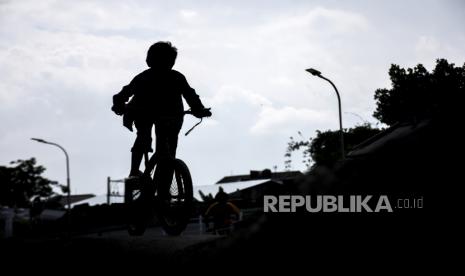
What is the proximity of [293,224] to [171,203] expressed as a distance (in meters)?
3.95

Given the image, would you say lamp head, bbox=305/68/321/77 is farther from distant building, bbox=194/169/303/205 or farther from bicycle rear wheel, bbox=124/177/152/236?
bicycle rear wheel, bbox=124/177/152/236

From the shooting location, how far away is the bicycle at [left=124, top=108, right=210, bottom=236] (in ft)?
16.7

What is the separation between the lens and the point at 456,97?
1.37 m

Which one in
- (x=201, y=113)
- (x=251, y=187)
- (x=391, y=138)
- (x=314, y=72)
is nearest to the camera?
(x=391, y=138)

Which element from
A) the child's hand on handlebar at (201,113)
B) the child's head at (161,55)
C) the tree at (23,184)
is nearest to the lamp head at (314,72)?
the child's hand on handlebar at (201,113)

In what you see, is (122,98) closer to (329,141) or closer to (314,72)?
(314,72)

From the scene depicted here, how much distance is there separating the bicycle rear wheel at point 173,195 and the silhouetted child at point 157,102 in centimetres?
16

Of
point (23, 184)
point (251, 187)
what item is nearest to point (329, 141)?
→ point (251, 187)

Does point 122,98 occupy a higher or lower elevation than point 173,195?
higher

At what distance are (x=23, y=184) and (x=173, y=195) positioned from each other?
7120 cm

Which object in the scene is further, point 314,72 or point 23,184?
point 23,184

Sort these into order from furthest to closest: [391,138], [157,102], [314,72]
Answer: [314,72], [157,102], [391,138]

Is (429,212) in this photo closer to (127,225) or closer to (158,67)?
(158,67)

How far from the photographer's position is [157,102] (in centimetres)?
514
